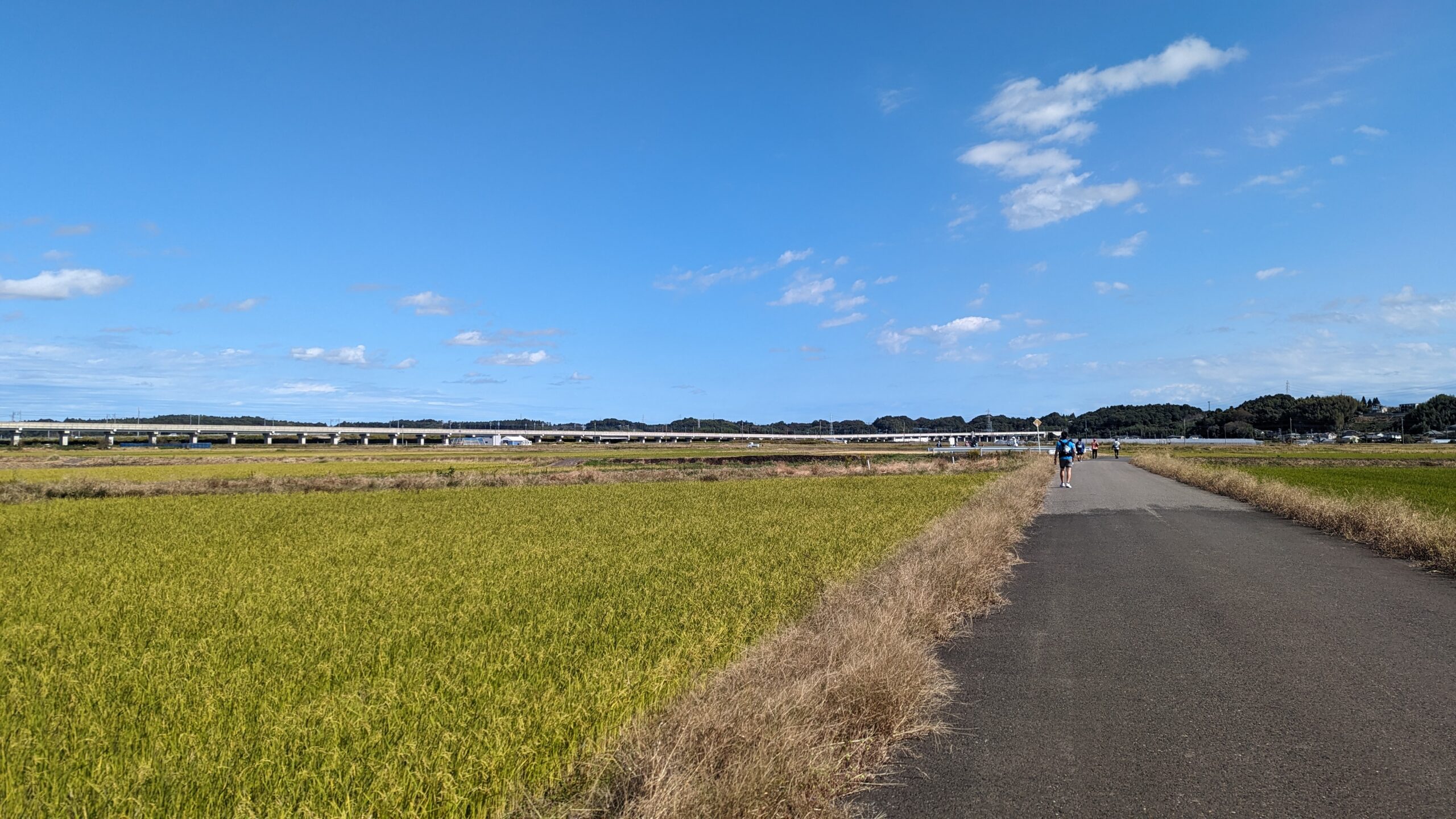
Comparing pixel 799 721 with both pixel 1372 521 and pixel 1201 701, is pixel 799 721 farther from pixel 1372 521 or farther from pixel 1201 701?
pixel 1372 521

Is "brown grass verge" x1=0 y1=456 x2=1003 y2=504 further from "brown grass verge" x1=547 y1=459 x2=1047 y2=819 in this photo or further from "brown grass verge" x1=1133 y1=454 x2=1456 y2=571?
"brown grass verge" x1=547 y1=459 x2=1047 y2=819

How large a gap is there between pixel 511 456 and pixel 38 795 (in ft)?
245

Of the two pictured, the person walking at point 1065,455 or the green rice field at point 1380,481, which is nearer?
the green rice field at point 1380,481

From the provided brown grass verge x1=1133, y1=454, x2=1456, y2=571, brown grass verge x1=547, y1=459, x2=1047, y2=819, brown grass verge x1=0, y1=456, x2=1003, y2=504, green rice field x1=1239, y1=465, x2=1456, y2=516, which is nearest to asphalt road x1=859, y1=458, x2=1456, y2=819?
brown grass verge x1=547, y1=459, x2=1047, y2=819

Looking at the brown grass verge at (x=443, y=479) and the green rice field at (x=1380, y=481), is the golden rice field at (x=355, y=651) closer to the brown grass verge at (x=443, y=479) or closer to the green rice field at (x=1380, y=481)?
the brown grass verge at (x=443, y=479)

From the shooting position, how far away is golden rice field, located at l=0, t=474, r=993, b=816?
3809mm

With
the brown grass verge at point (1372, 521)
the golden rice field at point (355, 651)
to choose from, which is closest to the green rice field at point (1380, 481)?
the brown grass verge at point (1372, 521)

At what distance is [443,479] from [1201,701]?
34.6 metres

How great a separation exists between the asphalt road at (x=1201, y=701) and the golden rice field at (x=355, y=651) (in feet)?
6.68

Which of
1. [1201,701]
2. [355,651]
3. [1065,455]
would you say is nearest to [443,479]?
[1065,455]

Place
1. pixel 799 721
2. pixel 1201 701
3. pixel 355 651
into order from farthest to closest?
pixel 355 651 < pixel 1201 701 < pixel 799 721

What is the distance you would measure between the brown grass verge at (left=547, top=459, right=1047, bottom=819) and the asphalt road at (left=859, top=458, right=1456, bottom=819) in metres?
0.26

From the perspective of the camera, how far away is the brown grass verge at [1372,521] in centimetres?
1123

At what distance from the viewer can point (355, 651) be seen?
21.3 feet
